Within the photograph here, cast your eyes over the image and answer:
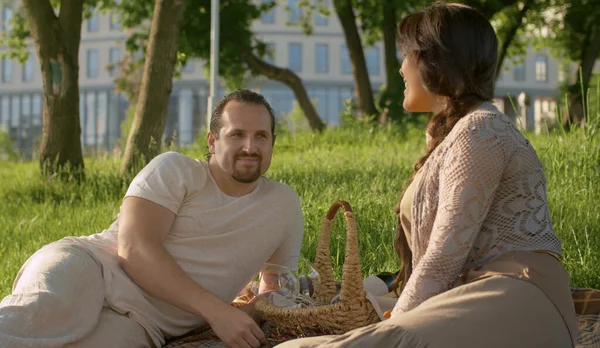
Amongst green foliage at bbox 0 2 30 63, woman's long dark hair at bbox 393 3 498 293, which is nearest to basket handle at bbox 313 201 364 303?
woman's long dark hair at bbox 393 3 498 293

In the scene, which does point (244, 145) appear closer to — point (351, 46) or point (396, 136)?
point (396, 136)

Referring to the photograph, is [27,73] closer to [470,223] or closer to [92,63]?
[92,63]

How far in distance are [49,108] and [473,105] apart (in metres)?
8.66

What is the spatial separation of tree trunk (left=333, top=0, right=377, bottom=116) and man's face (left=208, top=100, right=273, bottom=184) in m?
14.7

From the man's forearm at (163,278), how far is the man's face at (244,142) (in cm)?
45

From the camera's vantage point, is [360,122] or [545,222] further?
[360,122]

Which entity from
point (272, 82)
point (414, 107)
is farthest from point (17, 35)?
point (272, 82)

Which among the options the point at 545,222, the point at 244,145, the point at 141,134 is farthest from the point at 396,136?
the point at 545,222

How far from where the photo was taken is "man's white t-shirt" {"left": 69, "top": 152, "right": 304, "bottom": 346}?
3.83m

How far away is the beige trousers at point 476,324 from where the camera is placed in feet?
8.91

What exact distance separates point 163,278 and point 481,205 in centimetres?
141

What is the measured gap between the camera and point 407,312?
2822 mm

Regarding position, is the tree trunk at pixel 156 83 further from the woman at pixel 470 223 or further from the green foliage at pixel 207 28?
the woman at pixel 470 223

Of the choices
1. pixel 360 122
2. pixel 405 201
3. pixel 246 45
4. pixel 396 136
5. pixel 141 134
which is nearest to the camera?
pixel 405 201
